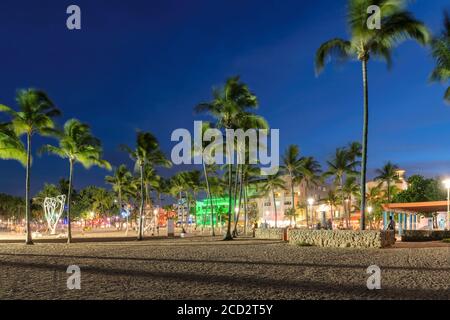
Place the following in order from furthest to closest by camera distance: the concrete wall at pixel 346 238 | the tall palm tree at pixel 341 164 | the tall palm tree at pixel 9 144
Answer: the tall palm tree at pixel 341 164 → the tall palm tree at pixel 9 144 → the concrete wall at pixel 346 238

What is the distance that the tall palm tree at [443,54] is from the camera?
2569 centimetres

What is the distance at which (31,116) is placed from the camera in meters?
30.9

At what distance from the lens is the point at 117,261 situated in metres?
17.9

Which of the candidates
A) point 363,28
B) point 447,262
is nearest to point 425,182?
point 363,28

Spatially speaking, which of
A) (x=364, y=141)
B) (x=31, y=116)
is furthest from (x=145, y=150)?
(x=364, y=141)

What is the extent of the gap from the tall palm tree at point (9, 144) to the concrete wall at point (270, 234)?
19.7 m

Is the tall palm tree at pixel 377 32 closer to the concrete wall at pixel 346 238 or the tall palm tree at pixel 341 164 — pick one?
the concrete wall at pixel 346 238

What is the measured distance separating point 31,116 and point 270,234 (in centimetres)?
2012

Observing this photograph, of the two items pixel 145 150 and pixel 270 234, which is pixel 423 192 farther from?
pixel 145 150

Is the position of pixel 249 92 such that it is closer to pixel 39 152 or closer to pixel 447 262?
pixel 39 152

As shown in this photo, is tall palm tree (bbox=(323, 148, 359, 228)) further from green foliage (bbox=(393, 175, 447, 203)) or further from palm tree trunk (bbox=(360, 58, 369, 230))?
palm tree trunk (bbox=(360, 58, 369, 230))

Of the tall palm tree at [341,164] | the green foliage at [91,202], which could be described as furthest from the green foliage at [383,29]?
the green foliage at [91,202]
